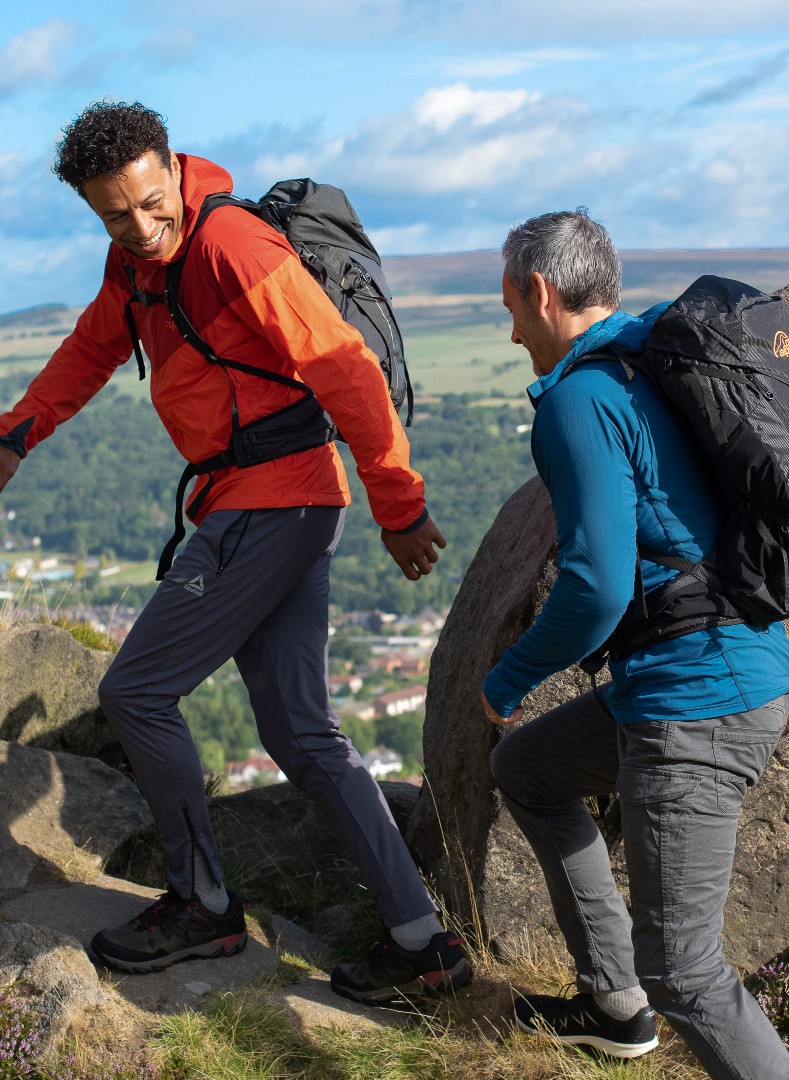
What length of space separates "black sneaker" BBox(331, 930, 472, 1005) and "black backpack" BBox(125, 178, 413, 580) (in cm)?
158

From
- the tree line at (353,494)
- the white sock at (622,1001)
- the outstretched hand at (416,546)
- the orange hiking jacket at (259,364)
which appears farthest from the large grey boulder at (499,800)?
the tree line at (353,494)

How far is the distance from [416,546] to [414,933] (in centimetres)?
140

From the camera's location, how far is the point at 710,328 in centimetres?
281

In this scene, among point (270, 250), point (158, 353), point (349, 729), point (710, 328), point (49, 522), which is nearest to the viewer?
point (710, 328)

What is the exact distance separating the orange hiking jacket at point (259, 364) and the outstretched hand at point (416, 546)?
0.05 meters

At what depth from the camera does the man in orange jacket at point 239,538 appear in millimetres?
3688

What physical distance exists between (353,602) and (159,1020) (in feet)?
209

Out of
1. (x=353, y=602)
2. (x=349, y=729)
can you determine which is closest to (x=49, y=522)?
(x=353, y=602)

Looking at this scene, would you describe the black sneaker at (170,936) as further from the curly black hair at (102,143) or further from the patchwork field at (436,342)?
the patchwork field at (436,342)

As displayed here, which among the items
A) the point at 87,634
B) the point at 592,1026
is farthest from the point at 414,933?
the point at 87,634

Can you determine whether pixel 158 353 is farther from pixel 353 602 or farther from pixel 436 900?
pixel 353 602

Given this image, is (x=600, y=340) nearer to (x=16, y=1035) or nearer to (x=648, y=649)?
(x=648, y=649)

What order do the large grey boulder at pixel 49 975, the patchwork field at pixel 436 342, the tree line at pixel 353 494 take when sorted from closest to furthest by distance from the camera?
the large grey boulder at pixel 49 975 < the patchwork field at pixel 436 342 < the tree line at pixel 353 494

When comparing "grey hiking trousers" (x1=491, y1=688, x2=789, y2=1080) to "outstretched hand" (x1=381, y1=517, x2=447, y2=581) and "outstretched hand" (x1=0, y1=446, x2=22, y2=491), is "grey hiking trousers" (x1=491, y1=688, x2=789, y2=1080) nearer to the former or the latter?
"outstretched hand" (x1=381, y1=517, x2=447, y2=581)
